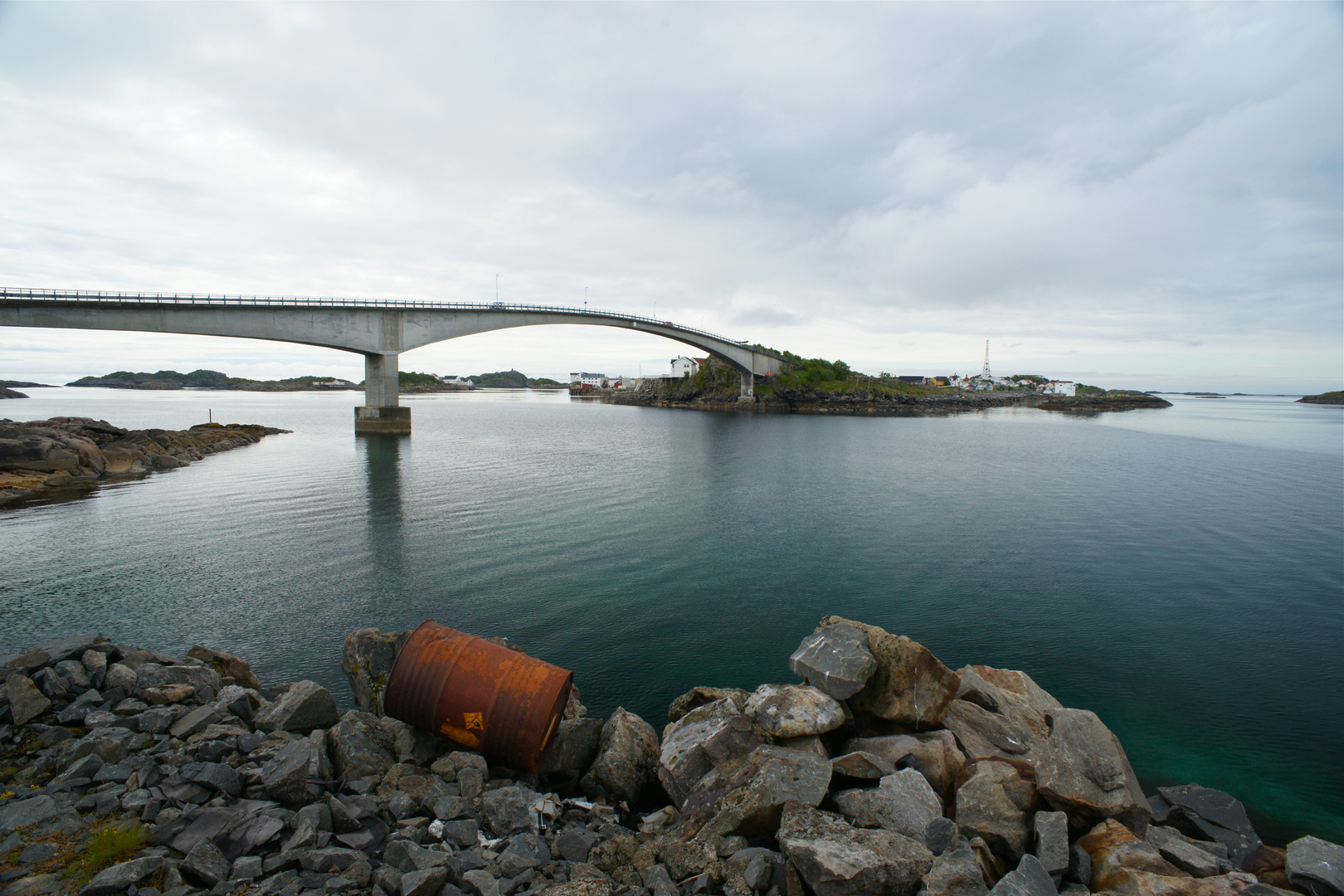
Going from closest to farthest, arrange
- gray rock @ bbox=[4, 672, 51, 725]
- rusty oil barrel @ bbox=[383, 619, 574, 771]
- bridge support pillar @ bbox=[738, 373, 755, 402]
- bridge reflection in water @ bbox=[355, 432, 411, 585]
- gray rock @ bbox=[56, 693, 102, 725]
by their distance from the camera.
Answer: gray rock @ bbox=[4, 672, 51, 725] < gray rock @ bbox=[56, 693, 102, 725] < rusty oil barrel @ bbox=[383, 619, 574, 771] < bridge reflection in water @ bbox=[355, 432, 411, 585] < bridge support pillar @ bbox=[738, 373, 755, 402]

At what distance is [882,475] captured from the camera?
107 ft

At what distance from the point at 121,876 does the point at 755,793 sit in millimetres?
4714

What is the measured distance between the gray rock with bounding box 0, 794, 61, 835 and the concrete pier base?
47.9 m

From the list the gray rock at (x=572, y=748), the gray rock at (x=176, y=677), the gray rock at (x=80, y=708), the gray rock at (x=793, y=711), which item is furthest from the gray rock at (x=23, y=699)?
the gray rock at (x=793, y=711)

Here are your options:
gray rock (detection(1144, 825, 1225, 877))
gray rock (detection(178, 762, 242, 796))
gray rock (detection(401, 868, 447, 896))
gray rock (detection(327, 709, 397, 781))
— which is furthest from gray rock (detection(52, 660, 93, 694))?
gray rock (detection(1144, 825, 1225, 877))

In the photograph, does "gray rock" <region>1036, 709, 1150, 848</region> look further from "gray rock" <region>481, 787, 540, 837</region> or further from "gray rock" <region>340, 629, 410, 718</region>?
"gray rock" <region>340, 629, 410, 718</region>

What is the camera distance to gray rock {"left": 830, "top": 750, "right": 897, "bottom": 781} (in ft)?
18.9

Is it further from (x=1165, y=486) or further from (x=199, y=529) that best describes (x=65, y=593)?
(x=1165, y=486)

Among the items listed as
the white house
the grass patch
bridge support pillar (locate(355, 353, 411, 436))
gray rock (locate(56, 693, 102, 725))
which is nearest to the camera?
the grass patch

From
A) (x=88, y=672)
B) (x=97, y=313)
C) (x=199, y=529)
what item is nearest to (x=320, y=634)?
(x=88, y=672)

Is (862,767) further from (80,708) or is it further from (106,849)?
(80,708)

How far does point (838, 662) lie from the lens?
7.03 metres

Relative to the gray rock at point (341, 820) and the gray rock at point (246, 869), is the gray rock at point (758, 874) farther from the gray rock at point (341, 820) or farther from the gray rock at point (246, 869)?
the gray rock at point (246, 869)

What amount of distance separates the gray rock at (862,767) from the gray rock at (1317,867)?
2.98 m
